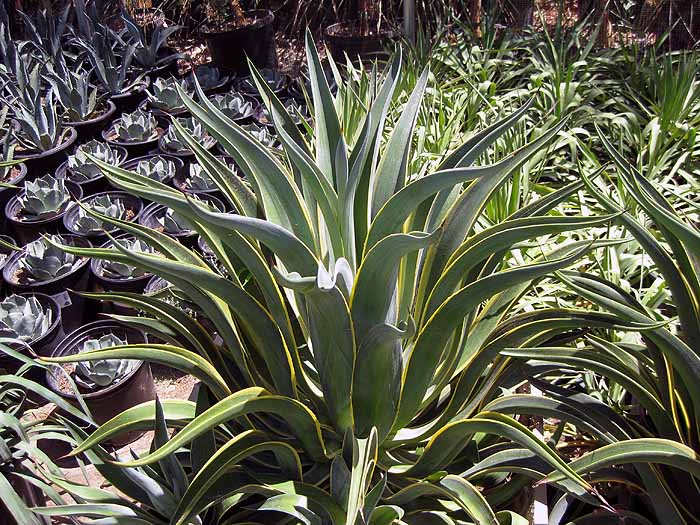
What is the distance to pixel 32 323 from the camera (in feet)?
6.66

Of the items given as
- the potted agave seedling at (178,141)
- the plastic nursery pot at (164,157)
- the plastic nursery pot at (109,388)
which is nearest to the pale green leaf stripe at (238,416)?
the plastic nursery pot at (109,388)

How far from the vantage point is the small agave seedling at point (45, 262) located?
2.27 m

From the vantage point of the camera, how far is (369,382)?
111 centimetres

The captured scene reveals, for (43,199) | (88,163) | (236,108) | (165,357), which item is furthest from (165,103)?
(165,357)

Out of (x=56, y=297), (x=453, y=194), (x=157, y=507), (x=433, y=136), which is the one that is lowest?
(x=56, y=297)

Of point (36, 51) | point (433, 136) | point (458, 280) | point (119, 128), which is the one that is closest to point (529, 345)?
point (458, 280)

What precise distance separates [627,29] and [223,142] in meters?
3.02

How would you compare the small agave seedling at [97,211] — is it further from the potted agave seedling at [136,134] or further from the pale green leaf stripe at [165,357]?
the pale green leaf stripe at [165,357]

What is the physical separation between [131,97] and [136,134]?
1.95 ft

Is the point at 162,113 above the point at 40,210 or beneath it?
above

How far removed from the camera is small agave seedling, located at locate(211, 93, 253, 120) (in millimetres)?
3170

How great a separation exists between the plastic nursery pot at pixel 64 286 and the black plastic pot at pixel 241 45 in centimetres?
208

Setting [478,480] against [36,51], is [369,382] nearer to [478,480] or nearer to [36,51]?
[478,480]

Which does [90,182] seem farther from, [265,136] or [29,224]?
[265,136]
